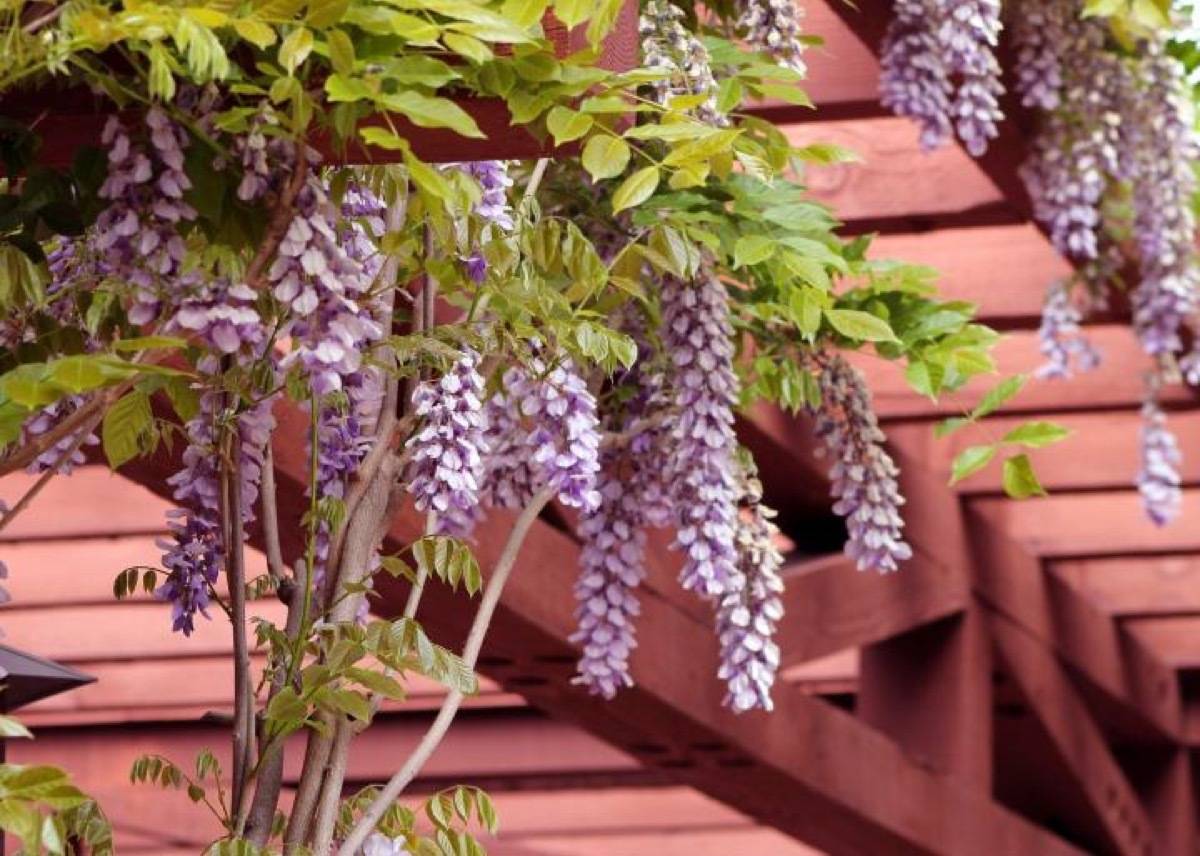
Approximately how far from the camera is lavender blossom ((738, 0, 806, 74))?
9.24 feet

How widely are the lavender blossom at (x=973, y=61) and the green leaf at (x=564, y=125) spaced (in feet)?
5.57

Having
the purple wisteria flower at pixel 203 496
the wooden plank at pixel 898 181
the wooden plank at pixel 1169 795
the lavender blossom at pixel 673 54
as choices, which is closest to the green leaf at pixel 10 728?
the purple wisteria flower at pixel 203 496

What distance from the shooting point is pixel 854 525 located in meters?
3.10

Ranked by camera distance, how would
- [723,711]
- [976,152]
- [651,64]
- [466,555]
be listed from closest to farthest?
[466,555] < [651,64] < [976,152] < [723,711]

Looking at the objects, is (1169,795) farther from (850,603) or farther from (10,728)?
(10,728)

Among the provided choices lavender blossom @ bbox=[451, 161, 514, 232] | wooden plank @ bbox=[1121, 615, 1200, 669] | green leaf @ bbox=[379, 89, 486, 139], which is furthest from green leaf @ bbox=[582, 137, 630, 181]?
wooden plank @ bbox=[1121, 615, 1200, 669]

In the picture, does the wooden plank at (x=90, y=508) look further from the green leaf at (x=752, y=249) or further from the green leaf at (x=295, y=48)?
the green leaf at (x=295, y=48)

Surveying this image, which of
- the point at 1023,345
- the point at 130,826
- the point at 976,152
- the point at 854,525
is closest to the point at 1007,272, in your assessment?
the point at 1023,345

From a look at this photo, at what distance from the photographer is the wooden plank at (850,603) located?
4.88m

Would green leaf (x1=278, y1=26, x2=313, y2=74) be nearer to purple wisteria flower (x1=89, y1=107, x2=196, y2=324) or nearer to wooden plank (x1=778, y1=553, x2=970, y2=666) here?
purple wisteria flower (x1=89, y1=107, x2=196, y2=324)

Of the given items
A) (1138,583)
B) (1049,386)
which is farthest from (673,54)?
(1138,583)

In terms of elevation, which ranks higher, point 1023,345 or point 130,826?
point 1023,345

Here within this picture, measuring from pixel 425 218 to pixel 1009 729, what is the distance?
14.9 ft

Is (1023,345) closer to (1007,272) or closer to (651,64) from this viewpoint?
(1007,272)
